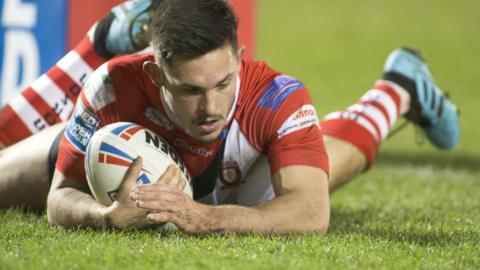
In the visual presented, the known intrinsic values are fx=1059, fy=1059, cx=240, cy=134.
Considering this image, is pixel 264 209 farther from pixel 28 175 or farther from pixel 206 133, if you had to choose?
pixel 28 175

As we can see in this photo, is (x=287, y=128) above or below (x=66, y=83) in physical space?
above

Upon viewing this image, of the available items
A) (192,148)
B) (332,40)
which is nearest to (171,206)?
(192,148)

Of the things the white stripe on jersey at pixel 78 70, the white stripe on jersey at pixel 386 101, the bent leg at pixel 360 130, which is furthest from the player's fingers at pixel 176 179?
the white stripe on jersey at pixel 386 101

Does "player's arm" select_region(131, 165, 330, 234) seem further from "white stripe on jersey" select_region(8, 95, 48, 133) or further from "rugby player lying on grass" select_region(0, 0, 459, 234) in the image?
"white stripe on jersey" select_region(8, 95, 48, 133)

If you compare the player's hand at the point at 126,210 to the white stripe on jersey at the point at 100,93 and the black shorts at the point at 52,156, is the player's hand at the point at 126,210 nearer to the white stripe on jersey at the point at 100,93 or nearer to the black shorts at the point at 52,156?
the white stripe on jersey at the point at 100,93

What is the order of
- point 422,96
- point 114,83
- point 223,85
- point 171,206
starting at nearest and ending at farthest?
point 171,206
point 223,85
point 114,83
point 422,96

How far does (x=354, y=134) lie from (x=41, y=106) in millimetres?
1729

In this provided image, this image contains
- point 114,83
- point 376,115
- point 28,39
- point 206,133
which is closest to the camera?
point 206,133

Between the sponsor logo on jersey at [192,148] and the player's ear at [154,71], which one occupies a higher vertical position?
the player's ear at [154,71]

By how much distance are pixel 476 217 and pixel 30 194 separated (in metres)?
2.29

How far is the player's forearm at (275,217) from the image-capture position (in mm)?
4289

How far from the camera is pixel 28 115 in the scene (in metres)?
5.83

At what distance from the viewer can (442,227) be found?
5.03 m

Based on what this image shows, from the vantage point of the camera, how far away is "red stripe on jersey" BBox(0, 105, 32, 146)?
19.1 feet
